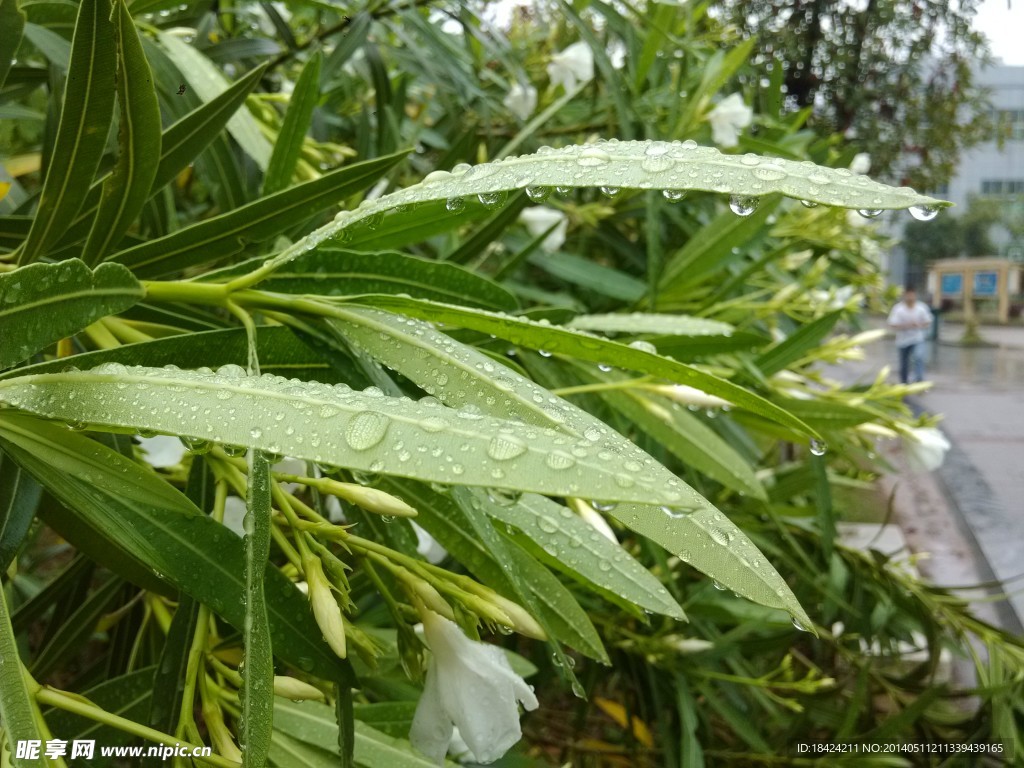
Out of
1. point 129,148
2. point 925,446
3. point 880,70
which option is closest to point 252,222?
point 129,148

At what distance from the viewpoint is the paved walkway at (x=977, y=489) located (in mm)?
2973

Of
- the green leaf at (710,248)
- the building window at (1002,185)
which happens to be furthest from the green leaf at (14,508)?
the building window at (1002,185)

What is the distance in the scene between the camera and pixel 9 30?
18.0 inches

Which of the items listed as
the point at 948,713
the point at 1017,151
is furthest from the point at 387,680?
the point at 1017,151

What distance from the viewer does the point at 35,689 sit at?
0.35 m

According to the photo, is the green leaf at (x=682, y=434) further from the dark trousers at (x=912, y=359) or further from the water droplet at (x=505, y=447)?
the dark trousers at (x=912, y=359)

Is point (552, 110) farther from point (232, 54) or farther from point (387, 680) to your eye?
point (387, 680)

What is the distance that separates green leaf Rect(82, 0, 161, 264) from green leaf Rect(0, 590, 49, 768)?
0.69ft

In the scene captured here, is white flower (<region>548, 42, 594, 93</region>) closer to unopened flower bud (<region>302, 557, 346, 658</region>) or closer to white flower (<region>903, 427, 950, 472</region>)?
white flower (<region>903, 427, 950, 472</region>)

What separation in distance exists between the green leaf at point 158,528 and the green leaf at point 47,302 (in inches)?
1.3

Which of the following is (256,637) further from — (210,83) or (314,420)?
(210,83)

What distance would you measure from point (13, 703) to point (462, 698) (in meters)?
0.20

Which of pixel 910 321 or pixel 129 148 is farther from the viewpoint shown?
pixel 910 321

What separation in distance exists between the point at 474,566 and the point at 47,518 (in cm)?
23
